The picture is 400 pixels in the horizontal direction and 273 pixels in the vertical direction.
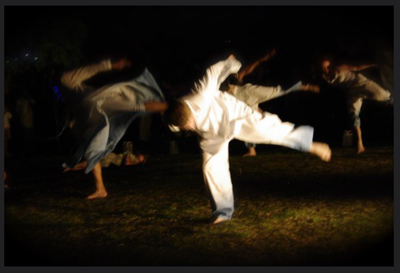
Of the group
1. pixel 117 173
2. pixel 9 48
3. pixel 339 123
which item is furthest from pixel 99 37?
pixel 339 123

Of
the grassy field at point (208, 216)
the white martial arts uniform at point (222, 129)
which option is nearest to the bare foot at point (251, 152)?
the grassy field at point (208, 216)

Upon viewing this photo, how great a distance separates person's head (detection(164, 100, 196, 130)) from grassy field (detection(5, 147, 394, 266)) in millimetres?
1234

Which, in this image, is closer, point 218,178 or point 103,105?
point 218,178

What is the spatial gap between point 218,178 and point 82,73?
8.32 ft

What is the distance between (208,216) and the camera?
4.99 metres

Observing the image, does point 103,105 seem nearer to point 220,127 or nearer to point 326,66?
point 220,127

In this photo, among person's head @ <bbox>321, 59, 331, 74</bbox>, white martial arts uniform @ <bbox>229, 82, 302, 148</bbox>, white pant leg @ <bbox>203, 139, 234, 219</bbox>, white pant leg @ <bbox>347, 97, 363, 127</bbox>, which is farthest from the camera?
white pant leg @ <bbox>347, 97, 363, 127</bbox>

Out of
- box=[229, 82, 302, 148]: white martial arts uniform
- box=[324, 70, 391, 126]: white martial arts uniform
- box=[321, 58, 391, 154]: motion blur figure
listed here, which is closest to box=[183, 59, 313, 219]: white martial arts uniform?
box=[229, 82, 302, 148]: white martial arts uniform

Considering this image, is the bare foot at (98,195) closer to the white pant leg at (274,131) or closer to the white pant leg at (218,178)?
the white pant leg at (218,178)

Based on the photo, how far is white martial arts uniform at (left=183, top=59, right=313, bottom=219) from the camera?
428 centimetres

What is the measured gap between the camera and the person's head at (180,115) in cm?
420

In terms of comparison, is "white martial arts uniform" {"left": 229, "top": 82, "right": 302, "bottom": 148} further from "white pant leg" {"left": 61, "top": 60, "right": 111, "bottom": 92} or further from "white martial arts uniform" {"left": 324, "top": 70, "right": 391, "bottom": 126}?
"white pant leg" {"left": 61, "top": 60, "right": 111, "bottom": 92}

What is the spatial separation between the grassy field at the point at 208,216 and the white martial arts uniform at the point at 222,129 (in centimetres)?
46

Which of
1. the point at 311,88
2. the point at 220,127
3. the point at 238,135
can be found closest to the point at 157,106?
the point at 220,127
